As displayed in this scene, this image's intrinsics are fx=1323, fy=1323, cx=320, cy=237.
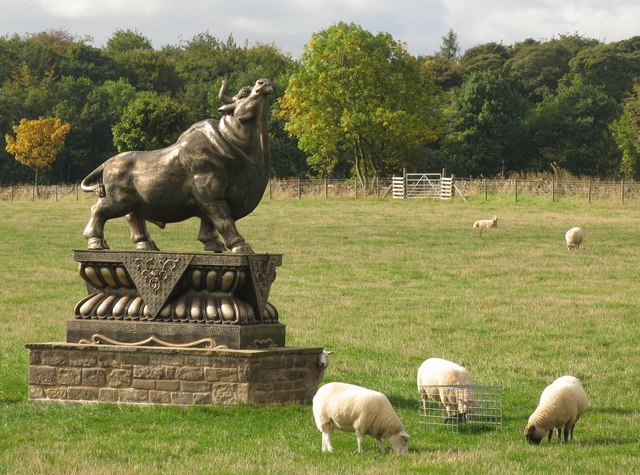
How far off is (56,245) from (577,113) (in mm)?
62827

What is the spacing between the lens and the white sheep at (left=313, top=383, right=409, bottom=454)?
1295 centimetres

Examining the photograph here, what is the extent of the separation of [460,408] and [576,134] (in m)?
88.2

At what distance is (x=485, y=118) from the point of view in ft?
322

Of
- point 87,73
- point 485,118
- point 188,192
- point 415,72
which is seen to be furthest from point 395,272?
point 87,73

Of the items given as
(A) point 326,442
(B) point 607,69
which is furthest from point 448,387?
(B) point 607,69

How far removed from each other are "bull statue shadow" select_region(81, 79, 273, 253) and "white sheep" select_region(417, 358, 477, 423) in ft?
8.62

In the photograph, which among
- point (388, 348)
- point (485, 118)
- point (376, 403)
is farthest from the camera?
point (485, 118)

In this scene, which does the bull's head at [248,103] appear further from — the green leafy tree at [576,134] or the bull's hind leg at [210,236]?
the green leafy tree at [576,134]

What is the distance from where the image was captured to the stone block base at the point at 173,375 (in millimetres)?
15227

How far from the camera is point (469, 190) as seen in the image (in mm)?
74250

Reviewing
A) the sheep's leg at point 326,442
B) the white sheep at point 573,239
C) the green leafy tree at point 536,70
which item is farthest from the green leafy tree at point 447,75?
the sheep's leg at point 326,442

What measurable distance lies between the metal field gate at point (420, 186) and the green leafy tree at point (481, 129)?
16.2m

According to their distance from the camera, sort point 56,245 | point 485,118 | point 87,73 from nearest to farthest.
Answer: point 56,245, point 485,118, point 87,73

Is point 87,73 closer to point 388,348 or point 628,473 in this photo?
point 388,348
